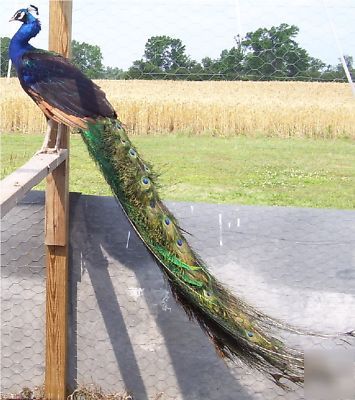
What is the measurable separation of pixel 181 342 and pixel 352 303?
0.61 meters

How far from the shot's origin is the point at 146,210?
218 cm

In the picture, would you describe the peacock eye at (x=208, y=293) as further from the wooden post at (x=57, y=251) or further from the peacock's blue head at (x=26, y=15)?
the peacock's blue head at (x=26, y=15)

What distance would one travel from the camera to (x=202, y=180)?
10.7 feet

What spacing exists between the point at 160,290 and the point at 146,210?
348 millimetres

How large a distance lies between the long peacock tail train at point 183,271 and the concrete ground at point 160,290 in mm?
173

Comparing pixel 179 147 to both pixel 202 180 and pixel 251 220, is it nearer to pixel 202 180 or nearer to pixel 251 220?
pixel 202 180

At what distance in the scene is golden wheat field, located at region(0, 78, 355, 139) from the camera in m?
3.82

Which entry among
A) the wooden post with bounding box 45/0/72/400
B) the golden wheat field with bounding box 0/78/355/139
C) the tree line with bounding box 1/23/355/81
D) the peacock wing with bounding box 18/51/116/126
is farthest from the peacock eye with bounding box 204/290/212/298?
the golden wheat field with bounding box 0/78/355/139

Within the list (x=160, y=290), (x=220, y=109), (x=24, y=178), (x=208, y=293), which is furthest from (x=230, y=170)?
(x=24, y=178)

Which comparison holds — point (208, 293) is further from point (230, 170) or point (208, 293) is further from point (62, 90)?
point (230, 170)

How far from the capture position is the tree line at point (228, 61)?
8.34 ft

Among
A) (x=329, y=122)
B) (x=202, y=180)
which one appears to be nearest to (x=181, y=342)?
(x=202, y=180)

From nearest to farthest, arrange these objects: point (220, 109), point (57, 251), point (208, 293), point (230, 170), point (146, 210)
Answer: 1. point (208, 293)
2. point (146, 210)
3. point (57, 251)
4. point (230, 170)
5. point (220, 109)

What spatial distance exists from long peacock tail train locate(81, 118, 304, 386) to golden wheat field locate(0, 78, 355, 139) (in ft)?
3.58
